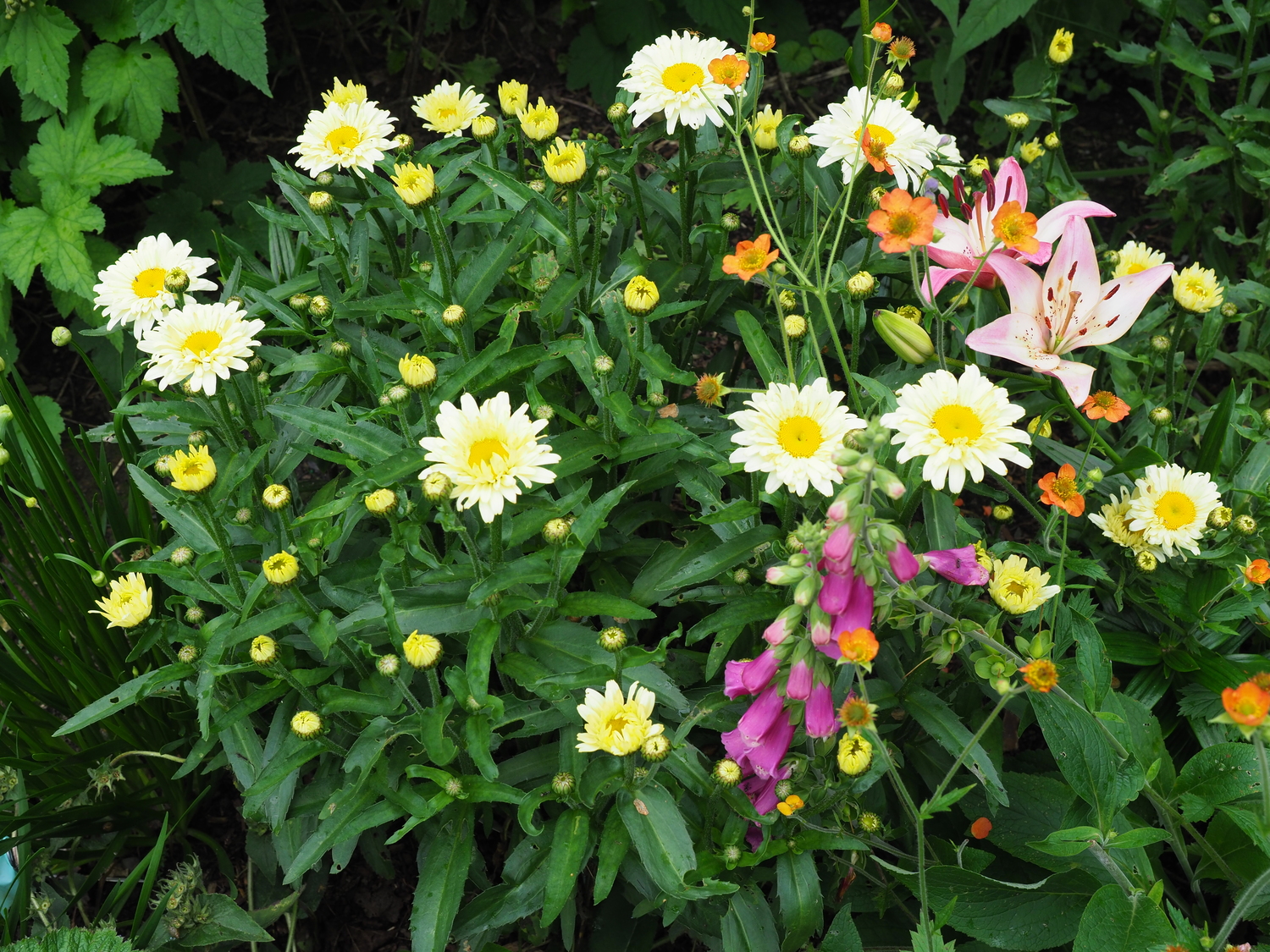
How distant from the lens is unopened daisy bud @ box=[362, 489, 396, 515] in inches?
59.1

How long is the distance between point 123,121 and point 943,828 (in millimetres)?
2790

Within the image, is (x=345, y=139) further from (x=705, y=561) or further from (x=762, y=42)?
(x=705, y=561)

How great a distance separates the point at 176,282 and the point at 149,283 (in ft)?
0.30

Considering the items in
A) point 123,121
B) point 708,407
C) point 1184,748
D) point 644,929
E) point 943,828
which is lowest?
point 644,929

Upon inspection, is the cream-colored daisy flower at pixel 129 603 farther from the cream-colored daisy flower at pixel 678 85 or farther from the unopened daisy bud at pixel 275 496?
the cream-colored daisy flower at pixel 678 85

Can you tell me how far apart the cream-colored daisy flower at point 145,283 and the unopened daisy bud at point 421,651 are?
0.83 meters

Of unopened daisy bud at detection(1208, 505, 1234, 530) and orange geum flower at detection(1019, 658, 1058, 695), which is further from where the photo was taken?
unopened daisy bud at detection(1208, 505, 1234, 530)

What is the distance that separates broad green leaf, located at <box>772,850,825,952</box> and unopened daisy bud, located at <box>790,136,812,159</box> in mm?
1188

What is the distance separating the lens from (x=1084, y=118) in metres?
3.46

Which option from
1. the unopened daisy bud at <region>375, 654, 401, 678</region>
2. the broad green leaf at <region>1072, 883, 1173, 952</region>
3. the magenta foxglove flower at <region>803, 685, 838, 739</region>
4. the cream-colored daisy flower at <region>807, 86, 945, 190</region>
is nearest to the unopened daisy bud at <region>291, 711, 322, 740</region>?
the unopened daisy bud at <region>375, 654, 401, 678</region>

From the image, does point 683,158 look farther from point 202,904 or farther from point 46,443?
point 202,904

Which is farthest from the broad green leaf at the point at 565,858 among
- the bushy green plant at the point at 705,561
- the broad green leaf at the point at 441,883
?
the broad green leaf at the point at 441,883

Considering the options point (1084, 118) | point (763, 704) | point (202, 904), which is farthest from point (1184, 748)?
point (1084, 118)

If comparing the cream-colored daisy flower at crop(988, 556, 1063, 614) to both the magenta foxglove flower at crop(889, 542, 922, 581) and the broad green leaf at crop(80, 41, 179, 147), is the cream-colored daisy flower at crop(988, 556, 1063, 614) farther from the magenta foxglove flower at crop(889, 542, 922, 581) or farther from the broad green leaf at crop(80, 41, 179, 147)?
the broad green leaf at crop(80, 41, 179, 147)
